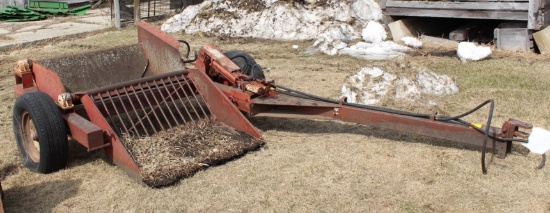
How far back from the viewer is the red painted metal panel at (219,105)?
4.87 metres

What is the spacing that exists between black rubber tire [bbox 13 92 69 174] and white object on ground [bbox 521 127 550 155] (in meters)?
3.43

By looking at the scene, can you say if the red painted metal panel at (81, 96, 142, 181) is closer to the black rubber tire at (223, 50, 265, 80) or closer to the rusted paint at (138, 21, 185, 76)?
the rusted paint at (138, 21, 185, 76)

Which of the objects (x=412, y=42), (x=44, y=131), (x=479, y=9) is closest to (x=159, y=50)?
(x=44, y=131)

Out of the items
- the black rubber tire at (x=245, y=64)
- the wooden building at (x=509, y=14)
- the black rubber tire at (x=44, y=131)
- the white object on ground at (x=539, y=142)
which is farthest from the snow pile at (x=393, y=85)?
the black rubber tire at (x=44, y=131)

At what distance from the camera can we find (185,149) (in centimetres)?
464

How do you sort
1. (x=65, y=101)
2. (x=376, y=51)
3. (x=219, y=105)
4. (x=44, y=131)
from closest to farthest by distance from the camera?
(x=44, y=131)
(x=65, y=101)
(x=219, y=105)
(x=376, y=51)

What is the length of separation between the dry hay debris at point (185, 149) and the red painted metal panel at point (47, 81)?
736 millimetres

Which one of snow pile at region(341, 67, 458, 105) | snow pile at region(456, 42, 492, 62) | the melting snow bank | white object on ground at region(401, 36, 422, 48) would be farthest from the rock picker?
the melting snow bank

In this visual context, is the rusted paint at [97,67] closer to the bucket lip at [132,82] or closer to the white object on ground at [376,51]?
the bucket lip at [132,82]

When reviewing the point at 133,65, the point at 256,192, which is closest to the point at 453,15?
the point at 133,65

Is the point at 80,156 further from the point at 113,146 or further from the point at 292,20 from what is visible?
the point at 292,20

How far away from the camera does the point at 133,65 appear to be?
5.96 metres

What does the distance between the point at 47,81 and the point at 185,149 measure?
54.7 inches

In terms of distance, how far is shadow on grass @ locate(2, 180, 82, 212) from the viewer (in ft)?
13.4
